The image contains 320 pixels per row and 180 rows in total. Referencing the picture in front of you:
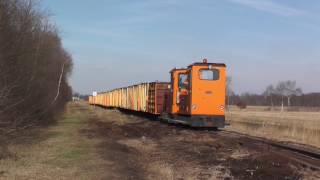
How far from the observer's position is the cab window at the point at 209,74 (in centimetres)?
2775

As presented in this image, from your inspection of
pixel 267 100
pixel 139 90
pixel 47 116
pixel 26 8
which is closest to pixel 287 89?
pixel 267 100

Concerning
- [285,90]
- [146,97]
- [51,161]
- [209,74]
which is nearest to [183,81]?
[209,74]

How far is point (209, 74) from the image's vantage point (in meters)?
27.9

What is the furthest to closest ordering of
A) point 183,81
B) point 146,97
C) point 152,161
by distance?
point 146,97 → point 183,81 → point 152,161

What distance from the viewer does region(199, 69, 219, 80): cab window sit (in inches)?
1093

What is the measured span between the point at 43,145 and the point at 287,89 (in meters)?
122

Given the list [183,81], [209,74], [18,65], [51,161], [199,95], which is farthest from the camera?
[183,81]

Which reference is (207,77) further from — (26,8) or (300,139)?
(26,8)

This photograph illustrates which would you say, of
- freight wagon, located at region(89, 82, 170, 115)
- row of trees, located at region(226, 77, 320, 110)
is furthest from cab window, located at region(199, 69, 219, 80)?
row of trees, located at region(226, 77, 320, 110)

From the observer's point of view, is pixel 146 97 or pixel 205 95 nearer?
pixel 205 95

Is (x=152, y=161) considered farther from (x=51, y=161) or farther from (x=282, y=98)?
(x=282, y=98)

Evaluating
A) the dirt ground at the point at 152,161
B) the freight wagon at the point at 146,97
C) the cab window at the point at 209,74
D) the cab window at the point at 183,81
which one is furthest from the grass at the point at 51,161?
the freight wagon at the point at 146,97

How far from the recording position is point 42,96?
99.2ft

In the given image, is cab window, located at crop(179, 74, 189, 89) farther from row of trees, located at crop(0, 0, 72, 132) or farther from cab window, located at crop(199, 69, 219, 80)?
row of trees, located at crop(0, 0, 72, 132)
